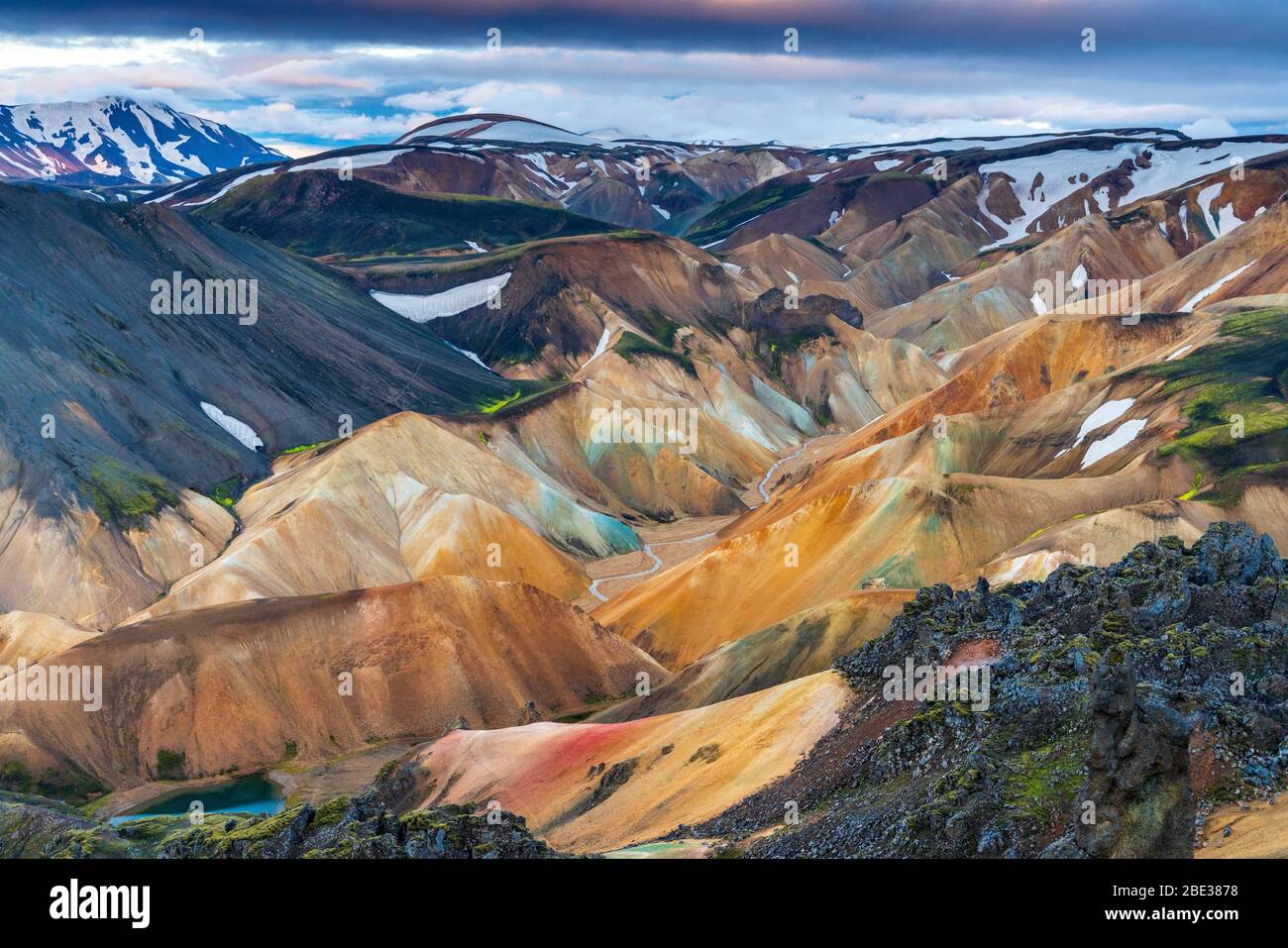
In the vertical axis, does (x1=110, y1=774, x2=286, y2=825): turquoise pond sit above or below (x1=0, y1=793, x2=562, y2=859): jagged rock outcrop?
Answer: below

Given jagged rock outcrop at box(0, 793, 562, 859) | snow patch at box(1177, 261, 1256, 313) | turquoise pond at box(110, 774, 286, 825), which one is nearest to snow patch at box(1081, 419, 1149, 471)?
turquoise pond at box(110, 774, 286, 825)

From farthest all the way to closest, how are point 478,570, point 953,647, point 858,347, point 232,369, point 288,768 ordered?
point 858,347, point 232,369, point 478,570, point 288,768, point 953,647

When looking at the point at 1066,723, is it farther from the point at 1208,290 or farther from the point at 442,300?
the point at 1208,290

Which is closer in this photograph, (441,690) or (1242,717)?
(1242,717)

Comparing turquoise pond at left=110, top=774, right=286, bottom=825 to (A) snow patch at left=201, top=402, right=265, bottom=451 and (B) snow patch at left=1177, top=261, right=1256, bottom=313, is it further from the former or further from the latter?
(B) snow patch at left=1177, top=261, right=1256, bottom=313

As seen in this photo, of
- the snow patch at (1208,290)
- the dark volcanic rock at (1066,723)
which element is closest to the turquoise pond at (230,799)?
the dark volcanic rock at (1066,723)

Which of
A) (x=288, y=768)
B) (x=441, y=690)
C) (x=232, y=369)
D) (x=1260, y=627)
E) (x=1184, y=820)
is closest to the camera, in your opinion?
(x=1184, y=820)

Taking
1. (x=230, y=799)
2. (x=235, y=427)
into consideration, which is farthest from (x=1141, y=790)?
(x=235, y=427)

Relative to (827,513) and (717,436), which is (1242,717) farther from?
(717,436)

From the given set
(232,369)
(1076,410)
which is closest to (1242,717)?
(1076,410)
